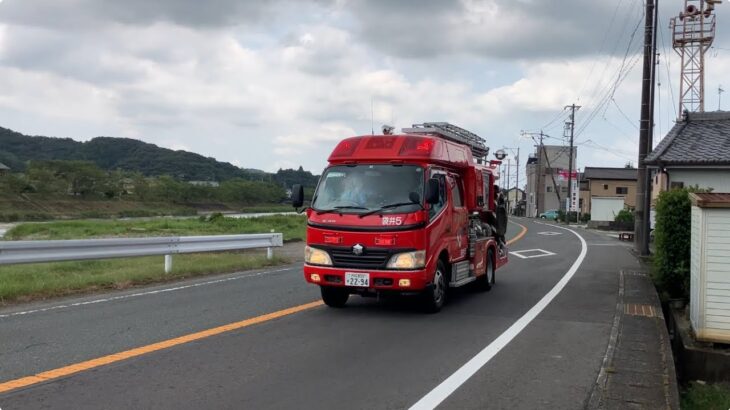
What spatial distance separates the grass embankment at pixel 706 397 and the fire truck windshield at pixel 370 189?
397cm

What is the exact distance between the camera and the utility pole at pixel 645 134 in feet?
64.8

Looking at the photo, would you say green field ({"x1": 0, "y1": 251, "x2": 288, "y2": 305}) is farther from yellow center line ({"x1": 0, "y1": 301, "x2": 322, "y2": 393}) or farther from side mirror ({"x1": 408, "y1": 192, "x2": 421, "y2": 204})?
side mirror ({"x1": 408, "y1": 192, "x2": 421, "y2": 204})

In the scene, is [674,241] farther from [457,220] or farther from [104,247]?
[104,247]

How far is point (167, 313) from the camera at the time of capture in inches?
337

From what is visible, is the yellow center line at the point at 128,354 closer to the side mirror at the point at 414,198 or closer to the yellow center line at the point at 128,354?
the yellow center line at the point at 128,354

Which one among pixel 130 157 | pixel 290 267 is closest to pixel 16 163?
pixel 130 157

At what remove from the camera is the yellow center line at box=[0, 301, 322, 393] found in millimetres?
5145

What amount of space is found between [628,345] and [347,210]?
409 cm

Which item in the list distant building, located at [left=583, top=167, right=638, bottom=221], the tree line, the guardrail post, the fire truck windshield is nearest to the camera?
the fire truck windshield

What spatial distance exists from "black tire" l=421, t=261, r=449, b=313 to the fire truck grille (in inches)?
35.6

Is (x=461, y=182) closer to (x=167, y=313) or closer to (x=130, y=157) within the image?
(x=167, y=313)

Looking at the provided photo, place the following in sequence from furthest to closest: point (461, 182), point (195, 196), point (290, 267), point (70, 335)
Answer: point (195, 196) → point (290, 267) → point (461, 182) → point (70, 335)

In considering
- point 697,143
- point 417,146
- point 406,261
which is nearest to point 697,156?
point 697,143

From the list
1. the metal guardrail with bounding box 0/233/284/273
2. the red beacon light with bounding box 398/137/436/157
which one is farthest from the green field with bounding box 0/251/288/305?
the red beacon light with bounding box 398/137/436/157
